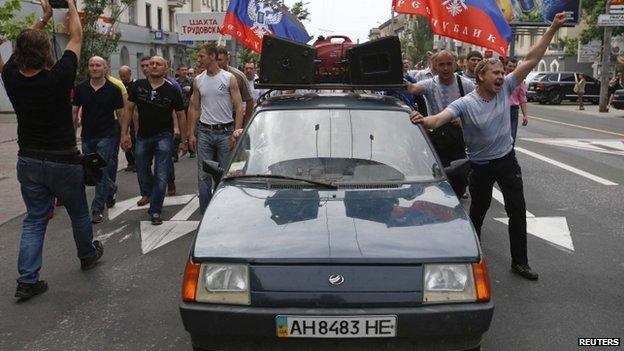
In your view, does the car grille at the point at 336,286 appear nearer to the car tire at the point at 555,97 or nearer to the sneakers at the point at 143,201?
the sneakers at the point at 143,201

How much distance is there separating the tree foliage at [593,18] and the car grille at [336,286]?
37884mm

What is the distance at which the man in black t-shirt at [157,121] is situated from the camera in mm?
7031

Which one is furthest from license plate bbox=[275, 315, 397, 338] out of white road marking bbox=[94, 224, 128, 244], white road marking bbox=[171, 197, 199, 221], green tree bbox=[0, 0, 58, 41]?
green tree bbox=[0, 0, 58, 41]

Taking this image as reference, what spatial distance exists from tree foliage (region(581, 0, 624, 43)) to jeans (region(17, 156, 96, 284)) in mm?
37243

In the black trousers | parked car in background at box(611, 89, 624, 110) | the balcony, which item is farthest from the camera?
the balcony

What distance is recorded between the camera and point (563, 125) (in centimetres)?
2016

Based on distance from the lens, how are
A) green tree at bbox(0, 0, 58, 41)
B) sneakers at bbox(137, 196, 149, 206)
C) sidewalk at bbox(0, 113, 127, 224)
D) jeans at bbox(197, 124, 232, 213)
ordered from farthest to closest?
green tree at bbox(0, 0, 58, 41), sneakers at bbox(137, 196, 149, 206), sidewalk at bbox(0, 113, 127, 224), jeans at bbox(197, 124, 232, 213)

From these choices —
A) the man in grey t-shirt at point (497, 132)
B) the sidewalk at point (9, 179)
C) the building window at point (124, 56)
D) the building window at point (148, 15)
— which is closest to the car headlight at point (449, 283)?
the man in grey t-shirt at point (497, 132)

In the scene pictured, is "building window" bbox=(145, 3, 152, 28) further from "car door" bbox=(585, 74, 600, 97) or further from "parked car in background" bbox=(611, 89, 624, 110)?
"parked car in background" bbox=(611, 89, 624, 110)

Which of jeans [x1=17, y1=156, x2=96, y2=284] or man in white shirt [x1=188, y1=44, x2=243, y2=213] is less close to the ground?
man in white shirt [x1=188, y1=44, x2=243, y2=213]

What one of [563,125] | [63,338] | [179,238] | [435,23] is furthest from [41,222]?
[563,125]

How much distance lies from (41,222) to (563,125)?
18563mm

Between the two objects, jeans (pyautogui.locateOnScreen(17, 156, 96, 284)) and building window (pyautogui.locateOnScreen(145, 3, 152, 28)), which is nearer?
jeans (pyautogui.locateOnScreen(17, 156, 96, 284))

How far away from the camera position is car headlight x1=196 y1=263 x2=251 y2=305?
9.80 ft
